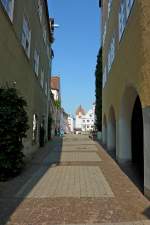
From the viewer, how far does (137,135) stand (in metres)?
12.4

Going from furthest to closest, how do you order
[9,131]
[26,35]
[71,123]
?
1. [71,123]
2. [26,35]
3. [9,131]

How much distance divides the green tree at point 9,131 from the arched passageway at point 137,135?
482cm

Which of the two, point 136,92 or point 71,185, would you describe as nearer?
point 71,185

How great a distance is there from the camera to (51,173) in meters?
10.7

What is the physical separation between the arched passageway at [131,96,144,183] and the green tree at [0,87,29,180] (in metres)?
4.82

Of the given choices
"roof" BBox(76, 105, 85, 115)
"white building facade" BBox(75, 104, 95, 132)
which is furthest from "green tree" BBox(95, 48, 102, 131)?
"roof" BBox(76, 105, 85, 115)

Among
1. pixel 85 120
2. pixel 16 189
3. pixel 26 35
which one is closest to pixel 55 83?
pixel 26 35

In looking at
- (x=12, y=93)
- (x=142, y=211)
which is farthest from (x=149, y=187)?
(x=12, y=93)

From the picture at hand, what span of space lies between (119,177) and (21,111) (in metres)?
4.10

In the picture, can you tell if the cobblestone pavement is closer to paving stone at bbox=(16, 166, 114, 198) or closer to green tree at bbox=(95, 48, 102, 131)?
paving stone at bbox=(16, 166, 114, 198)

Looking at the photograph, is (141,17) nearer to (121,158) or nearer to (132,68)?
(132,68)

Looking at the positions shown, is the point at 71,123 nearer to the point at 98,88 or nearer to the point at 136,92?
the point at 98,88

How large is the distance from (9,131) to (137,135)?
567cm

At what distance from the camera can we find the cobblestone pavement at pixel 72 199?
5652mm
